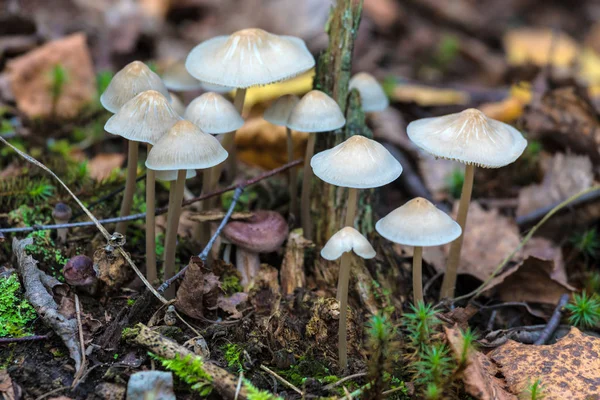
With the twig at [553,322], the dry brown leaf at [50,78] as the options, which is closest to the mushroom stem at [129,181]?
the dry brown leaf at [50,78]

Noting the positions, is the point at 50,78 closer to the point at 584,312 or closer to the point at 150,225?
the point at 150,225

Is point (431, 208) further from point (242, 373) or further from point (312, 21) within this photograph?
point (312, 21)

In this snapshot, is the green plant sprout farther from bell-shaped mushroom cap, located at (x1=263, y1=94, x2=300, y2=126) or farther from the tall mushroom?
the tall mushroom

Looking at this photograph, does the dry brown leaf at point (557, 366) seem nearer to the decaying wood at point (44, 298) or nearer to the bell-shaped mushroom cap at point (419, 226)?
the bell-shaped mushroom cap at point (419, 226)

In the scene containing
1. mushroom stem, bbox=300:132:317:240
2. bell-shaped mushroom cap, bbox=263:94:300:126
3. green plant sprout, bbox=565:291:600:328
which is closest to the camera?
green plant sprout, bbox=565:291:600:328

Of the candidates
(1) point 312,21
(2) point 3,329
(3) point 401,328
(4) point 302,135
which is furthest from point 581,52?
(2) point 3,329

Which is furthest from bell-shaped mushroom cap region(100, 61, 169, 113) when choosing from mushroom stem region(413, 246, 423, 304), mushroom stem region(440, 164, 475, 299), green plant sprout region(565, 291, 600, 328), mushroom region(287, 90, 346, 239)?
green plant sprout region(565, 291, 600, 328)

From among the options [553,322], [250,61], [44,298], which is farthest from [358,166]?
[44,298]
